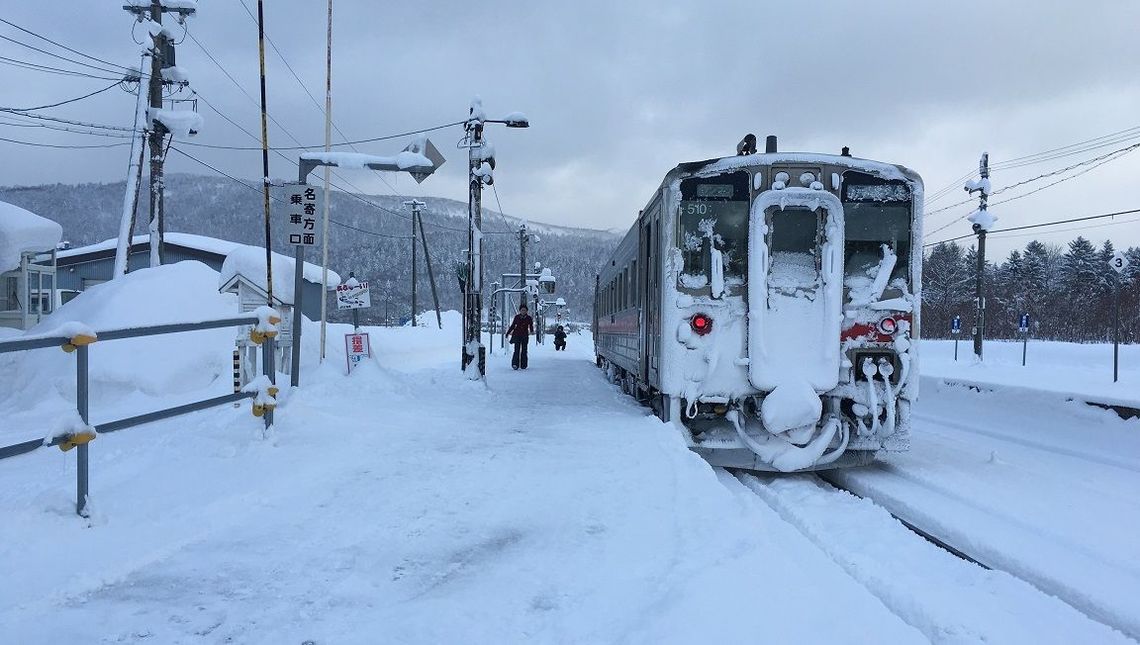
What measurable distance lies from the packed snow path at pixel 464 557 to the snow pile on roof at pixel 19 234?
1341cm

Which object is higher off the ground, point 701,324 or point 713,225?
point 713,225

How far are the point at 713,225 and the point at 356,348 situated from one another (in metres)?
9.41

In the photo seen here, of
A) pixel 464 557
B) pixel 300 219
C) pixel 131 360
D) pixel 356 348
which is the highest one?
pixel 300 219

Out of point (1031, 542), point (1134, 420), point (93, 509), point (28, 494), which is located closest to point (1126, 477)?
point (1134, 420)

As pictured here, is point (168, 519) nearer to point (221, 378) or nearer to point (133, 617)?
point (133, 617)

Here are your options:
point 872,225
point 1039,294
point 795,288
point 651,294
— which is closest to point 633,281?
point 651,294

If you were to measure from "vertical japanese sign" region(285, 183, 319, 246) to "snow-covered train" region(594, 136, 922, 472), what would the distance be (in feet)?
19.9

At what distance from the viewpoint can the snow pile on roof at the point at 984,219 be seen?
30.4 m

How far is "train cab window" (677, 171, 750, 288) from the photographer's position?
286 inches

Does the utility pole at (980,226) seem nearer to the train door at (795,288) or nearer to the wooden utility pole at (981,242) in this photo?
the wooden utility pole at (981,242)

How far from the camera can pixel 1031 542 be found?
456 centimetres

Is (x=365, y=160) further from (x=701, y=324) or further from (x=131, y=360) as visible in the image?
(x=701, y=324)

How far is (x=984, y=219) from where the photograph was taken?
3055 cm

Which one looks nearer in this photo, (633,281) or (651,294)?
(651,294)
